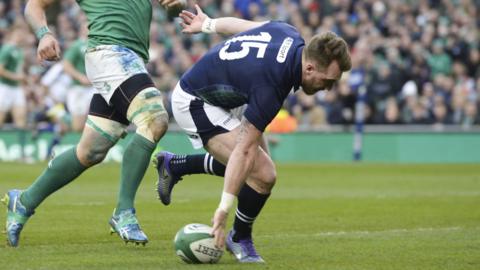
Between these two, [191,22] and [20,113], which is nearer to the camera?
[191,22]

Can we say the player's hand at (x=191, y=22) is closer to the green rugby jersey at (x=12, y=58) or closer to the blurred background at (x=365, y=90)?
the blurred background at (x=365, y=90)

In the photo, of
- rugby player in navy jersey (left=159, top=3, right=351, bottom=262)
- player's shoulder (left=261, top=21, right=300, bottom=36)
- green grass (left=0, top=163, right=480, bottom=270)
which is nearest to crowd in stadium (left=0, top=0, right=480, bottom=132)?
green grass (left=0, top=163, right=480, bottom=270)

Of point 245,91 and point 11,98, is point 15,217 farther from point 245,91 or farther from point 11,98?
point 11,98

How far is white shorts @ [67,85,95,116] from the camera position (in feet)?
70.4

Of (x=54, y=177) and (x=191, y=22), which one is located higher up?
(x=191, y=22)

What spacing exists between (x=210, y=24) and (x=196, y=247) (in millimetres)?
1890

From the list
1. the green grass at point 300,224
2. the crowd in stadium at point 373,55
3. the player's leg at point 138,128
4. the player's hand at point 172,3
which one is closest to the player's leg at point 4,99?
the crowd in stadium at point 373,55

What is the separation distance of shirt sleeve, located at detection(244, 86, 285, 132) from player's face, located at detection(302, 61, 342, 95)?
0.24 meters

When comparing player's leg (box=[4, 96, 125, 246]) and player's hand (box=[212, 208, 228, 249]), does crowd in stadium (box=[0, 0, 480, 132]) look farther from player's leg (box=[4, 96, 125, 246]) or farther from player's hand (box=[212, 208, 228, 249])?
player's hand (box=[212, 208, 228, 249])

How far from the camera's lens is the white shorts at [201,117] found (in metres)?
8.26

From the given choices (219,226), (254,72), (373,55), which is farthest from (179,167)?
(373,55)

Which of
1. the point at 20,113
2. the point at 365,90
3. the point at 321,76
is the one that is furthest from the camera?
the point at 365,90

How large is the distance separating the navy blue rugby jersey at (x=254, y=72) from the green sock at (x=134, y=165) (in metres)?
0.56

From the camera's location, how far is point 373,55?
2731 cm
